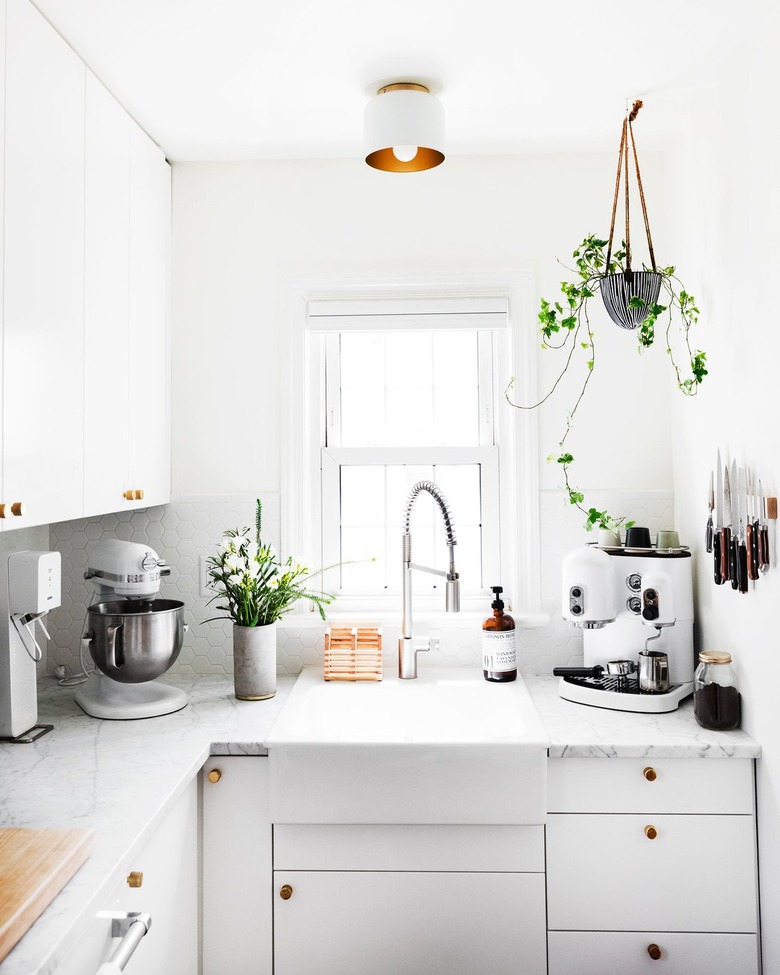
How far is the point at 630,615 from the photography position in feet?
6.95

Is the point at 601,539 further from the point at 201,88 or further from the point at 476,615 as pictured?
the point at 201,88

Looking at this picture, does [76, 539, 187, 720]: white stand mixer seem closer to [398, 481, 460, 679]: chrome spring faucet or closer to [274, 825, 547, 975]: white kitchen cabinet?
[274, 825, 547, 975]: white kitchen cabinet

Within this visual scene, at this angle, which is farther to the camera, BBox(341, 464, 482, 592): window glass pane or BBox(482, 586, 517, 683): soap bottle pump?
BBox(341, 464, 482, 592): window glass pane

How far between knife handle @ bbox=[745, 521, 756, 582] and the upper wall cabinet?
4.92 feet

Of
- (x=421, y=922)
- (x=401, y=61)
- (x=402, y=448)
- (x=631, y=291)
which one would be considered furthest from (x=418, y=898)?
(x=401, y=61)

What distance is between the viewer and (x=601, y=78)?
1946mm

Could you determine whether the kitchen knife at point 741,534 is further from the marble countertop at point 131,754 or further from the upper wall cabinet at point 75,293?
the upper wall cabinet at point 75,293

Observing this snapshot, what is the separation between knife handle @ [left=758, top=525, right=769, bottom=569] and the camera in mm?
1684

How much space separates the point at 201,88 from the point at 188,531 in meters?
1.24

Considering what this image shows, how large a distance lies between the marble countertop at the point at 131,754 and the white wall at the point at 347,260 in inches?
27.4

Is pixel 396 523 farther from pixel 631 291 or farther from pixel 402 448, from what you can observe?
pixel 631 291

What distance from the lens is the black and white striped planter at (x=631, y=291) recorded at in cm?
195

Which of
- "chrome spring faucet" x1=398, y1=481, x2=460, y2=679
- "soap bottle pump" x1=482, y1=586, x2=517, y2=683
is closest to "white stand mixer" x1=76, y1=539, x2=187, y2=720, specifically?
"chrome spring faucet" x1=398, y1=481, x2=460, y2=679

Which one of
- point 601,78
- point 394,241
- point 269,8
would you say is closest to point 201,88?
point 269,8
